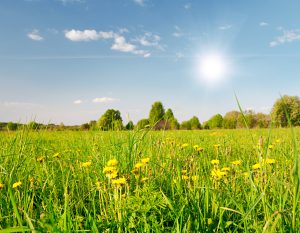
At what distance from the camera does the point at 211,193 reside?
1.97 m

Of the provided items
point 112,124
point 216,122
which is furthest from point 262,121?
point 216,122

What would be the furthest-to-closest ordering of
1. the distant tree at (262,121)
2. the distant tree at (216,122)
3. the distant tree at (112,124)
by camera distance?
the distant tree at (216,122)
the distant tree at (112,124)
the distant tree at (262,121)

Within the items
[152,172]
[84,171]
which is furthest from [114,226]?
[84,171]

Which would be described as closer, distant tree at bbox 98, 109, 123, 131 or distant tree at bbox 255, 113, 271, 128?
distant tree at bbox 255, 113, 271, 128

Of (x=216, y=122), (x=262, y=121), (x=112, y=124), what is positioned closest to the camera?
(x=262, y=121)

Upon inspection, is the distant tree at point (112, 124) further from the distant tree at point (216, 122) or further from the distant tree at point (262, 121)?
the distant tree at point (216, 122)

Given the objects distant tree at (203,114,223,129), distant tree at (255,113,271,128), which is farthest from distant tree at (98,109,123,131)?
distant tree at (203,114,223,129)

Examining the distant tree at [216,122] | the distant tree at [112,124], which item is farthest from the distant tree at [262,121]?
the distant tree at [216,122]

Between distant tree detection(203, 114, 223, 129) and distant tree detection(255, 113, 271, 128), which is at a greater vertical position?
distant tree detection(203, 114, 223, 129)

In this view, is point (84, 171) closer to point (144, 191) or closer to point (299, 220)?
point (144, 191)

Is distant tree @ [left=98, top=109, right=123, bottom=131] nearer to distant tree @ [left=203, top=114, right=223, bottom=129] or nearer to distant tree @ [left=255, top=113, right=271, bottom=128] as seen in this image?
distant tree @ [left=255, top=113, right=271, bottom=128]

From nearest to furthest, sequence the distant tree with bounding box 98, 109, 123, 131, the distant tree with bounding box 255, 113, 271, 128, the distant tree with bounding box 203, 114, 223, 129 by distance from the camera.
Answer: the distant tree with bounding box 255, 113, 271, 128 → the distant tree with bounding box 98, 109, 123, 131 → the distant tree with bounding box 203, 114, 223, 129

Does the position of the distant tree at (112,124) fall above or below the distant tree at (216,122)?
below

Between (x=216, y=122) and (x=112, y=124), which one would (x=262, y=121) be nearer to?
(x=112, y=124)
